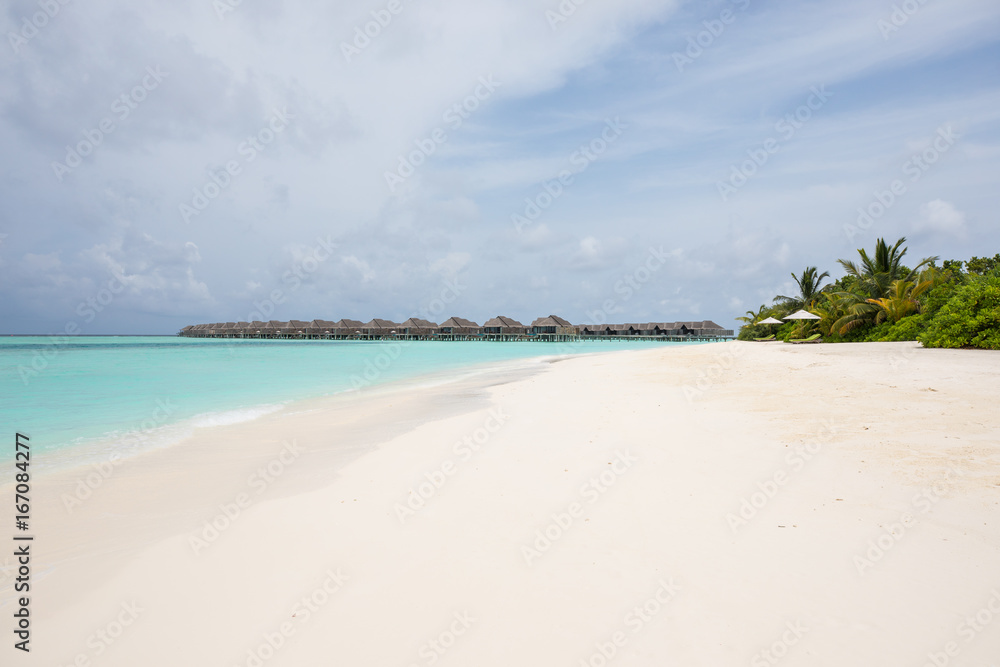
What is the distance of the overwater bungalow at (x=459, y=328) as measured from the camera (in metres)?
92.9

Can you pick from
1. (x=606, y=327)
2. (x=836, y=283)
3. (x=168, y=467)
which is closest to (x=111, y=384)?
(x=168, y=467)

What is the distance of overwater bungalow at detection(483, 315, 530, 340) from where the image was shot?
9144 centimetres

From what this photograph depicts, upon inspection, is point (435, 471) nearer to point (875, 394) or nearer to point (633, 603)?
point (633, 603)

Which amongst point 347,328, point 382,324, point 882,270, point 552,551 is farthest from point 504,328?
point 552,551

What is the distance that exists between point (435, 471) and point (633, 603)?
9.08 feet

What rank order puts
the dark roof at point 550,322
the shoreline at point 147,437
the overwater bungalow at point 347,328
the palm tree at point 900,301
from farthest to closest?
1. the overwater bungalow at point 347,328
2. the dark roof at point 550,322
3. the palm tree at point 900,301
4. the shoreline at point 147,437

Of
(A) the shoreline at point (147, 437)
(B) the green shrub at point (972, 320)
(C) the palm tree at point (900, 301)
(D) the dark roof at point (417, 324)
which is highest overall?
(D) the dark roof at point (417, 324)

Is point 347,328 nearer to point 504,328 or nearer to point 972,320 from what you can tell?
point 504,328

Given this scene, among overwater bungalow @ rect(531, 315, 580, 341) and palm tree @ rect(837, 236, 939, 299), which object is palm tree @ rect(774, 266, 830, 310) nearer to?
palm tree @ rect(837, 236, 939, 299)

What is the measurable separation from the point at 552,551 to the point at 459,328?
Answer: 9081 centimetres

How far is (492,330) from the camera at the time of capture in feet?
310

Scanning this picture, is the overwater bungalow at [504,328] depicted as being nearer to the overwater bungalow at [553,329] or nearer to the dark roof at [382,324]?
the overwater bungalow at [553,329]

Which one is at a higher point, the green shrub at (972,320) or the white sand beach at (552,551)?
the green shrub at (972,320)

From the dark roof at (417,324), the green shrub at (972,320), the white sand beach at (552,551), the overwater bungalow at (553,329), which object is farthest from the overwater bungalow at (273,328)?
the white sand beach at (552,551)
